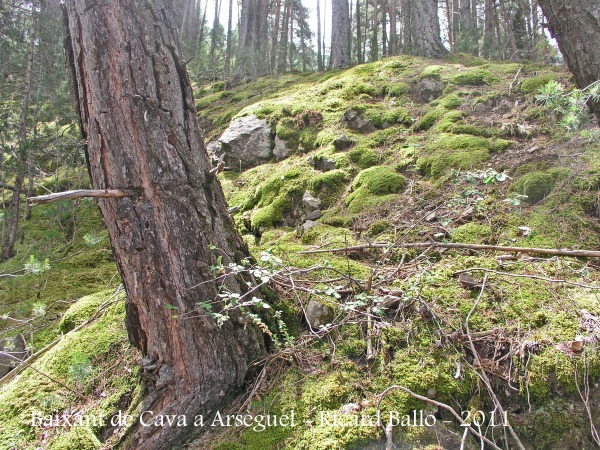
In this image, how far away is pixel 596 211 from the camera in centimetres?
292

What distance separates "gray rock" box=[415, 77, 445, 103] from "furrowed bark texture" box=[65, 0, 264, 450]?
4.16 metres

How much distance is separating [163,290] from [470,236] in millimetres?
2277

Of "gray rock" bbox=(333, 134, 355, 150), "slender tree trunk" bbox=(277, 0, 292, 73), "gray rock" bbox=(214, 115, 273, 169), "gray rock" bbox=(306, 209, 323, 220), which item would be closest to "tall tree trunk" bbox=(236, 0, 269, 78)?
"slender tree trunk" bbox=(277, 0, 292, 73)

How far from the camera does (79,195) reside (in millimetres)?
1854

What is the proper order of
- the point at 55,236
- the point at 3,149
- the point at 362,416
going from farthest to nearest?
the point at 3,149, the point at 55,236, the point at 362,416

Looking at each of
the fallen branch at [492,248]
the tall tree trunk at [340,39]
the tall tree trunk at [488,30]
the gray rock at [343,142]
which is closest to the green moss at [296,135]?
the gray rock at [343,142]

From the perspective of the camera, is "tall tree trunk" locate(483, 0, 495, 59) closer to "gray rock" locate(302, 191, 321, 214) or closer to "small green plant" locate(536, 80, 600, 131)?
"gray rock" locate(302, 191, 321, 214)

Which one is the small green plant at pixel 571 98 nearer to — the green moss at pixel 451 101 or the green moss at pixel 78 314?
the green moss at pixel 451 101

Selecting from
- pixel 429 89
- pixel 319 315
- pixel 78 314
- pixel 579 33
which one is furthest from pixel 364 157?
pixel 78 314

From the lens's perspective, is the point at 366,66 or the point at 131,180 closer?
the point at 131,180

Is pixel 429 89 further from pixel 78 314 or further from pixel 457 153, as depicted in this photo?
pixel 78 314

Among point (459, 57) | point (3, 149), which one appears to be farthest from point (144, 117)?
point (459, 57)

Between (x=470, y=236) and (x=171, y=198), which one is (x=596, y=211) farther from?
(x=171, y=198)

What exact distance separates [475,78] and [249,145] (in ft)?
11.2
